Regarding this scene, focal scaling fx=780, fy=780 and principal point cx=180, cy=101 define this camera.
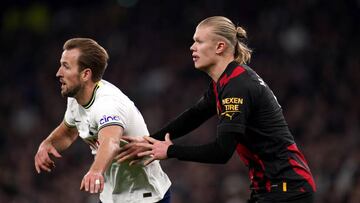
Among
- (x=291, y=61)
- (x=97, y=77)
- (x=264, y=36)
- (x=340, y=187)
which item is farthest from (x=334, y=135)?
(x=97, y=77)

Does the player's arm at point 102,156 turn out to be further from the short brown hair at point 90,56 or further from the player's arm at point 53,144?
the player's arm at point 53,144

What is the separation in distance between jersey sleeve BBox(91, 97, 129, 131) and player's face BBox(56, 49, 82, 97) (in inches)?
10.2

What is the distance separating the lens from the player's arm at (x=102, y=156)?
4.89 meters

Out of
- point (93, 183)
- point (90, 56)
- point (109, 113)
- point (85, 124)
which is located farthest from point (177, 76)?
point (93, 183)

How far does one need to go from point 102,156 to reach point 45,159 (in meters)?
1.08

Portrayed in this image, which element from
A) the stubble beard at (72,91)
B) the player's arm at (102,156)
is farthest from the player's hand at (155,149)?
the stubble beard at (72,91)

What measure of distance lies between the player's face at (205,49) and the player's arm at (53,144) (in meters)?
1.44

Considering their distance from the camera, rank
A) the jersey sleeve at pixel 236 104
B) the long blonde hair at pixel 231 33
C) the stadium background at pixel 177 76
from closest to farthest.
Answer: the jersey sleeve at pixel 236 104 → the long blonde hair at pixel 231 33 → the stadium background at pixel 177 76

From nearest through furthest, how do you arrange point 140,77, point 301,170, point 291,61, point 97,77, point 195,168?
point 301,170 → point 97,77 → point 195,168 → point 291,61 → point 140,77

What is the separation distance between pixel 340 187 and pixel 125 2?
28.6ft

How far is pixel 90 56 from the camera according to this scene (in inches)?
223

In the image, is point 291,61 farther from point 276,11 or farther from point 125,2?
point 125,2

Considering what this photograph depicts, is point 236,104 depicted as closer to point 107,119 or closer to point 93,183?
point 107,119

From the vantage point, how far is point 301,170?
16.9ft
